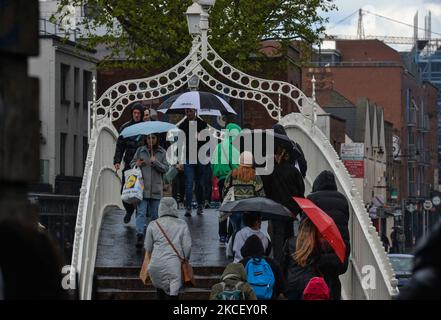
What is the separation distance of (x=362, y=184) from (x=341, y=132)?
4.63m

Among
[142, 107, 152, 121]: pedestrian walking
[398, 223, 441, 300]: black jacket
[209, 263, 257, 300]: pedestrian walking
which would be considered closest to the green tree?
[142, 107, 152, 121]: pedestrian walking

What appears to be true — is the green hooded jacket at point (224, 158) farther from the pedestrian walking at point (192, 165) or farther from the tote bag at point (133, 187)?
the tote bag at point (133, 187)

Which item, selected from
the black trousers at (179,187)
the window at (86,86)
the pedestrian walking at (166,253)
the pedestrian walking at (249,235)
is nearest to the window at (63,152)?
the window at (86,86)

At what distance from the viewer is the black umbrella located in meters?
17.2

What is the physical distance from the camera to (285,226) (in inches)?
725

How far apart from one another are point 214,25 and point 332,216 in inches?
1030

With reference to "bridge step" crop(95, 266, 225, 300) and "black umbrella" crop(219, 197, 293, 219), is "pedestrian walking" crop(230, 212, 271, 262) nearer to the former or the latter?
"black umbrella" crop(219, 197, 293, 219)

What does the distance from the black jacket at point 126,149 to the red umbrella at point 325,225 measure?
7.38m

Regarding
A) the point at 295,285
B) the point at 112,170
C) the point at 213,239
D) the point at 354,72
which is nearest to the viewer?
the point at 295,285

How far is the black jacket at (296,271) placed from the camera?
14.8m

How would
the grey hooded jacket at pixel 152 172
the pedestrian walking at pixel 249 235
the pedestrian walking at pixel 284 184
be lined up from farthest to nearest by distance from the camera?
1. the grey hooded jacket at pixel 152 172
2. the pedestrian walking at pixel 284 184
3. the pedestrian walking at pixel 249 235

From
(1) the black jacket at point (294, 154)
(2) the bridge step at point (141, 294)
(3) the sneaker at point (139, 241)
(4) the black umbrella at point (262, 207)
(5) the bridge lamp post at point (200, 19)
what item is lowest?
(2) the bridge step at point (141, 294)
